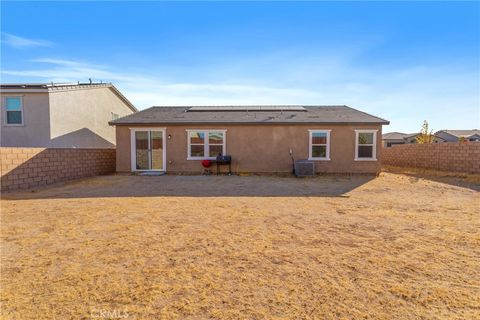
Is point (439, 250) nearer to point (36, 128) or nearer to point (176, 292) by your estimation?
point (176, 292)

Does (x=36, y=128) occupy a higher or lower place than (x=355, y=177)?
higher

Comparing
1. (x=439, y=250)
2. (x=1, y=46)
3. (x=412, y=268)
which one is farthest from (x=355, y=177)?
(x=1, y=46)

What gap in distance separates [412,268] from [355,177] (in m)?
9.89

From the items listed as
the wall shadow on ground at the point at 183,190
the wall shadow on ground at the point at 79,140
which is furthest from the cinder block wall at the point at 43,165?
the wall shadow on ground at the point at 79,140

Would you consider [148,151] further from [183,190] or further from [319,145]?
[319,145]

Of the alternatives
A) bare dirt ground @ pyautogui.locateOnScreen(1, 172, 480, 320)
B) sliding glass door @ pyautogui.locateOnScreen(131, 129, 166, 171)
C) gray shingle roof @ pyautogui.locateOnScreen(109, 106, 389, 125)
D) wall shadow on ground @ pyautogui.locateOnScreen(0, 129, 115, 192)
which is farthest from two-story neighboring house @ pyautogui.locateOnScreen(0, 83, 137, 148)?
bare dirt ground @ pyautogui.locateOnScreen(1, 172, 480, 320)

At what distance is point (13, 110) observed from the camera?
13414 millimetres

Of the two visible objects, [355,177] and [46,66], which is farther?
[46,66]

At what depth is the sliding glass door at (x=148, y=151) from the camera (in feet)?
44.5

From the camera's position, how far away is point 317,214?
5758 millimetres

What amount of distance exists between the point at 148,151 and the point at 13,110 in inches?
297

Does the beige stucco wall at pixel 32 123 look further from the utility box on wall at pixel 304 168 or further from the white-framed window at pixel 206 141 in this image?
the utility box on wall at pixel 304 168

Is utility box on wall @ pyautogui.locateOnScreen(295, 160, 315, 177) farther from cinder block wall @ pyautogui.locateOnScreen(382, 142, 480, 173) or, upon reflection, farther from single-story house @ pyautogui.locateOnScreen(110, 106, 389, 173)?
cinder block wall @ pyautogui.locateOnScreen(382, 142, 480, 173)

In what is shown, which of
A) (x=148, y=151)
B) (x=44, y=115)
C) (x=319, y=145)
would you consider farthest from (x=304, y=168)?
(x=44, y=115)
